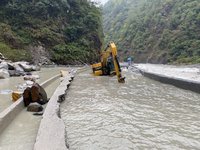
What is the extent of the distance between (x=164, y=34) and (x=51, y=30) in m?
42.8

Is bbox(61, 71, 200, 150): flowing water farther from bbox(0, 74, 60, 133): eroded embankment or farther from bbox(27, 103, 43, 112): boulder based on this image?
bbox(0, 74, 60, 133): eroded embankment

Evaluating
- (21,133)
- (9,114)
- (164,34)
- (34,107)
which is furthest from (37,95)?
(164,34)

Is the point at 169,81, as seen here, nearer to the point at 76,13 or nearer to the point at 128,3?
the point at 76,13

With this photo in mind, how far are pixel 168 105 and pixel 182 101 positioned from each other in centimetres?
114

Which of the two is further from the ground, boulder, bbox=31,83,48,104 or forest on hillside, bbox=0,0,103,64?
forest on hillside, bbox=0,0,103,64

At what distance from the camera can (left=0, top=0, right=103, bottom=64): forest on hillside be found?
36312 mm

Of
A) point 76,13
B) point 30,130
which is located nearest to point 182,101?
point 30,130

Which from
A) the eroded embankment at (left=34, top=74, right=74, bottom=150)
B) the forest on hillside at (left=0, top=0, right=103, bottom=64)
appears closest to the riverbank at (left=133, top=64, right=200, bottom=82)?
the eroded embankment at (left=34, top=74, right=74, bottom=150)

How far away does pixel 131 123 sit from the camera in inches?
266

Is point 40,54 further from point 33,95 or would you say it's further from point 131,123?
point 131,123

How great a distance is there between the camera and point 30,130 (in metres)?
6.09

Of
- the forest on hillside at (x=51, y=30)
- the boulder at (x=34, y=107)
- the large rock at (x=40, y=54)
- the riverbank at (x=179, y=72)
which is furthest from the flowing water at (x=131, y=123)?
the large rock at (x=40, y=54)

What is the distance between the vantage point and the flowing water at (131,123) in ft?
17.4

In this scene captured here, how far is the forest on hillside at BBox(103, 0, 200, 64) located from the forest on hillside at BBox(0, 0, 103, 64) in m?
23.9
